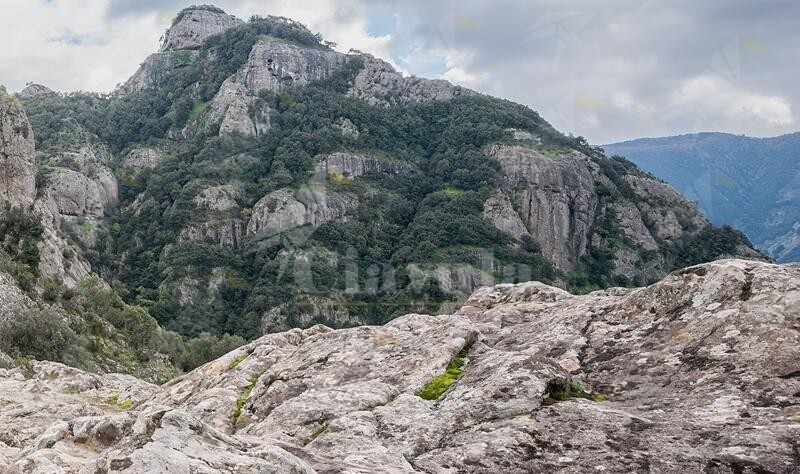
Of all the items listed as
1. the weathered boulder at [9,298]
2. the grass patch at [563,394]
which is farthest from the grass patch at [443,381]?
the weathered boulder at [9,298]

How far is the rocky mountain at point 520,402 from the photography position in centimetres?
600

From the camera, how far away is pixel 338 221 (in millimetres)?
162000

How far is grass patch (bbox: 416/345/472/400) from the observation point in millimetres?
9188

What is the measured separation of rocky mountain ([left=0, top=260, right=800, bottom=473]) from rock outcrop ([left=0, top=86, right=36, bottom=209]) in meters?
71.5

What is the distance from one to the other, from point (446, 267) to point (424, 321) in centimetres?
12683

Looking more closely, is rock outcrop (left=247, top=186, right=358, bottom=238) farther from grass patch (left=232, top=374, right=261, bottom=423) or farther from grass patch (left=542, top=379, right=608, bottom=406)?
grass patch (left=542, top=379, right=608, bottom=406)

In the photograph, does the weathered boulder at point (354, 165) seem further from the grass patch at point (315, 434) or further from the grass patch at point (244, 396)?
the grass patch at point (315, 434)

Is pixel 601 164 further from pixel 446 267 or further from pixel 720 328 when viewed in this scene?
pixel 720 328

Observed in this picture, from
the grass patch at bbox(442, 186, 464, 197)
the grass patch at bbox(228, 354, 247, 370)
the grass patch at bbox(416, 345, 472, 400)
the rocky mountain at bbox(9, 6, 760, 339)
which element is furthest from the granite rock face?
the grass patch at bbox(416, 345, 472, 400)

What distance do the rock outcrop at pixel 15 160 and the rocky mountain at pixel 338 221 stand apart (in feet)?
162

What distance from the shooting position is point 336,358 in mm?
11625

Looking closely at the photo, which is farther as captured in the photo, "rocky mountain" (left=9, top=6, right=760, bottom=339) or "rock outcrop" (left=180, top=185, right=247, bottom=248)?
"rock outcrop" (left=180, top=185, right=247, bottom=248)

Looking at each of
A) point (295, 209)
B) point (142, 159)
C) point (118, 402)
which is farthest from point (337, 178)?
point (118, 402)

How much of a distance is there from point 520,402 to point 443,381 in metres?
1.88
